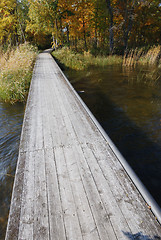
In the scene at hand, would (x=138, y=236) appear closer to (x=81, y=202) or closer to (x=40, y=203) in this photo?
(x=81, y=202)

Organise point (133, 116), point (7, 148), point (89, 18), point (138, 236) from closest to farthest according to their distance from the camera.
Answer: point (138, 236) → point (7, 148) → point (133, 116) → point (89, 18)

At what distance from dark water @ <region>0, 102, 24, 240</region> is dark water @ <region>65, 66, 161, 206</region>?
8.06 feet

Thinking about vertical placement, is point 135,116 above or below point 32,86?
below

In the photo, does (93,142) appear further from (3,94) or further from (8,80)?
(8,80)

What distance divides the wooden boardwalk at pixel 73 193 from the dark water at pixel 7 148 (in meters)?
0.79

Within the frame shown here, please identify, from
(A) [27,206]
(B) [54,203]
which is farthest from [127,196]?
(A) [27,206]

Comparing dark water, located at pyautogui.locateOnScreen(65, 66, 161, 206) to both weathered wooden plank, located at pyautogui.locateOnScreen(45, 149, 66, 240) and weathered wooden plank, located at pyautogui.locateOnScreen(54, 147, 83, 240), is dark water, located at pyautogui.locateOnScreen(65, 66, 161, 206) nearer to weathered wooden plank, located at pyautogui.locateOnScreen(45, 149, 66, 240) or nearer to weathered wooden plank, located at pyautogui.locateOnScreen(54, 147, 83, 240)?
weathered wooden plank, located at pyautogui.locateOnScreen(54, 147, 83, 240)

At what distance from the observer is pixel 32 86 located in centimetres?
644

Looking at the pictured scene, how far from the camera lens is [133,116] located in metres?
4.99

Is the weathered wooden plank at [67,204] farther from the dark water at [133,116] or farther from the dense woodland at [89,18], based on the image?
the dense woodland at [89,18]

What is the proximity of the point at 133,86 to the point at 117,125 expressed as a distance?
3940 millimetres

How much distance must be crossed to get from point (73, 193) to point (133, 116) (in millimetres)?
3777

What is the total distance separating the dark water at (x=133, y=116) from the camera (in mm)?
3184

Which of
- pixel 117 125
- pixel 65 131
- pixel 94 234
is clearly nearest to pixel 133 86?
pixel 117 125
